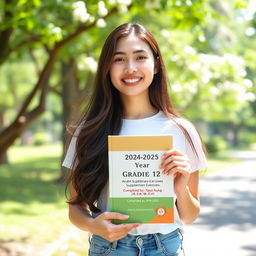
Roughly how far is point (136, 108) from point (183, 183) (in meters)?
0.48

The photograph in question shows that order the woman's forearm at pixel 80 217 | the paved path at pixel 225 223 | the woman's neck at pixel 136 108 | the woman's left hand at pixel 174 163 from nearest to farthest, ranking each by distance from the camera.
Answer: the woman's left hand at pixel 174 163
the woman's forearm at pixel 80 217
the woman's neck at pixel 136 108
the paved path at pixel 225 223

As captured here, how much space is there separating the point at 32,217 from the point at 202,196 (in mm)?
4517

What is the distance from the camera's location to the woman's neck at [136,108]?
228 cm

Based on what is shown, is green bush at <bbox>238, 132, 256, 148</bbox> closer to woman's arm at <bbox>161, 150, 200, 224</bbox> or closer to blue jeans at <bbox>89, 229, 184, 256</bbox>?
woman's arm at <bbox>161, 150, 200, 224</bbox>

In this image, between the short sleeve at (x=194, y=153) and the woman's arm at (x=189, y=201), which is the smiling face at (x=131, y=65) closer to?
the short sleeve at (x=194, y=153)

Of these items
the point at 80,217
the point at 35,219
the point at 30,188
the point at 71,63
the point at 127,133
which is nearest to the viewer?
the point at 80,217

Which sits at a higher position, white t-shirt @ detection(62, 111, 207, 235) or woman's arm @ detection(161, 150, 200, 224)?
white t-shirt @ detection(62, 111, 207, 235)

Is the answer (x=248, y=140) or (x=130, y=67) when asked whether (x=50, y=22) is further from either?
(x=248, y=140)

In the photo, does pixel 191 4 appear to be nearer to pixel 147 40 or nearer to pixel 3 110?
pixel 147 40

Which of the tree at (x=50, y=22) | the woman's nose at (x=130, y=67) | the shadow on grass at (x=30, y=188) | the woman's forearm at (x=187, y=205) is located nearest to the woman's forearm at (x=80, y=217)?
the woman's forearm at (x=187, y=205)

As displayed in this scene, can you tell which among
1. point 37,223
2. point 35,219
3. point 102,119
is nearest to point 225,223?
point 37,223

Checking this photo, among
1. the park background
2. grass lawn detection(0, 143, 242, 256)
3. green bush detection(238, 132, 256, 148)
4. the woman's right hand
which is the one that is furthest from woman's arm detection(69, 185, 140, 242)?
green bush detection(238, 132, 256, 148)

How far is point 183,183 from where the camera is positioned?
6.57ft

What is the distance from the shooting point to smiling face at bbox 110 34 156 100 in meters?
2.15
